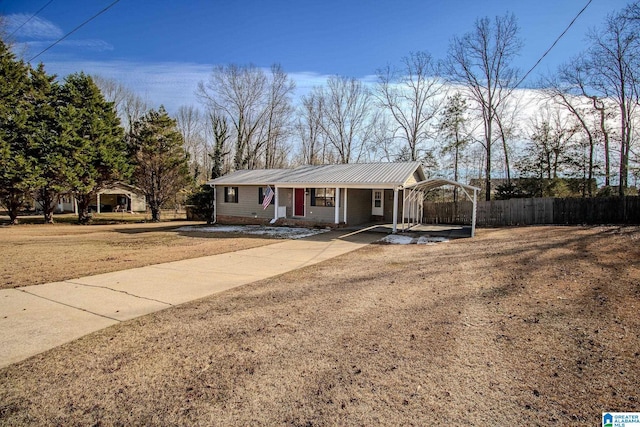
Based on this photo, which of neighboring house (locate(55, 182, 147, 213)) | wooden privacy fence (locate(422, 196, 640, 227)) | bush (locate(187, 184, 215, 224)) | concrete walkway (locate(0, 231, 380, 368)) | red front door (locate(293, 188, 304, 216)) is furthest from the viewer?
neighboring house (locate(55, 182, 147, 213))

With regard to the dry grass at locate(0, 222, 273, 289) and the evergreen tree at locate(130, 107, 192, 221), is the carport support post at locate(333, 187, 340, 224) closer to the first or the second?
the dry grass at locate(0, 222, 273, 289)

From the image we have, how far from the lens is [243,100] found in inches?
1422

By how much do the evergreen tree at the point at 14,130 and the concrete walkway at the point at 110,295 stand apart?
18143 millimetres

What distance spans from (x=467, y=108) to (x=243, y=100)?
74.3 ft

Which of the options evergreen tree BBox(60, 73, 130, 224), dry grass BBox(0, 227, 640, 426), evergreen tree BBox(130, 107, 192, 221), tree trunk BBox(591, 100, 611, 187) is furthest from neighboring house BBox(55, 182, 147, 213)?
tree trunk BBox(591, 100, 611, 187)

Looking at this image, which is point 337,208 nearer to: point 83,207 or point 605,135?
point 83,207

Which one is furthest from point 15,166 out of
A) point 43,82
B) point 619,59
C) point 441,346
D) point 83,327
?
point 619,59

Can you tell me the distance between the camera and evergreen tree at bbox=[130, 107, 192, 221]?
24.9 m

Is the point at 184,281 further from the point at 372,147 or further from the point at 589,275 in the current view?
the point at 372,147

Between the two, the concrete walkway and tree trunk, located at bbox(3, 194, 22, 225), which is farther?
tree trunk, located at bbox(3, 194, 22, 225)

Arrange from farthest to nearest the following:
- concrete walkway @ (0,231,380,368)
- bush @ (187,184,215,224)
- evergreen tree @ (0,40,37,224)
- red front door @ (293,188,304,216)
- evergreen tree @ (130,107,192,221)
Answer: evergreen tree @ (130,107,192,221)
bush @ (187,184,215,224)
evergreen tree @ (0,40,37,224)
red front door @ (293,188,304,216)
concrete walkway @ (0,231,380,368)

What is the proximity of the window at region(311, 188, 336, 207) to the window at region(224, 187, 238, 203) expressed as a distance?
6.05 metres

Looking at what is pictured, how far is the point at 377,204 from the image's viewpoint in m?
21.0

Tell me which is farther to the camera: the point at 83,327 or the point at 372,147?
the point at 372,147
